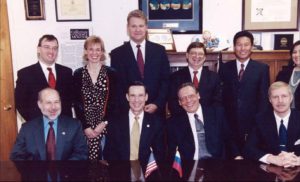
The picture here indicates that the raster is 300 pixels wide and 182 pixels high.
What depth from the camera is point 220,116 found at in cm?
267

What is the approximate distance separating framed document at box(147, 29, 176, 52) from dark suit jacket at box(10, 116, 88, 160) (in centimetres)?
170

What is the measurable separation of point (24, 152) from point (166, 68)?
56.0 inches

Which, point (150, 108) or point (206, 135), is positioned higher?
point (150, 108)

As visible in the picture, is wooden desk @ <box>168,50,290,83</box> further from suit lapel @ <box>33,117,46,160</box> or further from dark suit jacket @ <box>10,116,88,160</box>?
suit lapel @ <box>33,117,46,160</box>

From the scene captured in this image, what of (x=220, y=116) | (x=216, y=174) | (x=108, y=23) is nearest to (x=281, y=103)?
Answer: (x=220, y=116)

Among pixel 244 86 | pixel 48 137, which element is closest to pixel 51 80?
pixel 48 137

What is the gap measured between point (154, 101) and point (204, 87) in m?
0.44

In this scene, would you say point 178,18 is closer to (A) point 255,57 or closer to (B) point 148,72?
(A) point 255,57

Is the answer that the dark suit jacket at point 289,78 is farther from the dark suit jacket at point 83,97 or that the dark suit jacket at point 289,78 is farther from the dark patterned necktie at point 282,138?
the dark suit jacket at point 83,97

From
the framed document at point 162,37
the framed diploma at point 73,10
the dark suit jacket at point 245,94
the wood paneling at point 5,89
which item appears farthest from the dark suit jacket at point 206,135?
the wood paneling at point 5,89

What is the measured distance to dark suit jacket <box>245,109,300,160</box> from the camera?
2.21m

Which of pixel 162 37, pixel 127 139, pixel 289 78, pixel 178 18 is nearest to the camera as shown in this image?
pixel 127 139

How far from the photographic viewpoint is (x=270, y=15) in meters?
4.00

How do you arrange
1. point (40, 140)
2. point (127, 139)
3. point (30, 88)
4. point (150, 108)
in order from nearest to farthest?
point (40, 140) → point (127, 139) → point (30, 88) → point (150, 108)
